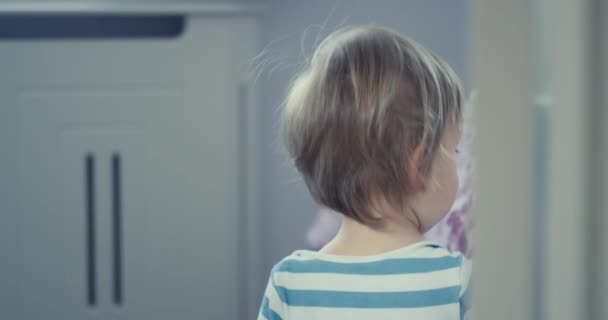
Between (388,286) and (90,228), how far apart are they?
0.73 meters

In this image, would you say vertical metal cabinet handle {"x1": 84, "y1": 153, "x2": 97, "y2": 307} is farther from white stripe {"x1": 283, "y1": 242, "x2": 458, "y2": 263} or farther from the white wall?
the white wall

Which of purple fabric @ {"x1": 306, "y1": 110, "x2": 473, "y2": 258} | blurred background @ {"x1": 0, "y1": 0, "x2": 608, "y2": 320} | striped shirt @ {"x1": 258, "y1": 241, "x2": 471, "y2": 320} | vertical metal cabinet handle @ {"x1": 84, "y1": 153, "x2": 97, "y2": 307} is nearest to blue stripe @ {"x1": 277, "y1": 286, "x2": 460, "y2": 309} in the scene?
striped shirt @ {"x1": 258, "y1": 241, "x2": 471, "y2": 320}

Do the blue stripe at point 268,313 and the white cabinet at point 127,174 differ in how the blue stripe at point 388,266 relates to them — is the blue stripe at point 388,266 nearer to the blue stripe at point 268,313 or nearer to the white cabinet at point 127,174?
the blue stripe at point 268,313

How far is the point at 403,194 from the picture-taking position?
741 millimetres

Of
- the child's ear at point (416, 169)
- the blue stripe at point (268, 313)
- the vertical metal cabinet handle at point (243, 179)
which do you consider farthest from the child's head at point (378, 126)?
the vertical metal cabinet handle at point (243, 179)

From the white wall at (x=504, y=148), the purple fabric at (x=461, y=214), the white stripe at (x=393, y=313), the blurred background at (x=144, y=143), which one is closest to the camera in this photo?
the white wall at (x=504, y=148)

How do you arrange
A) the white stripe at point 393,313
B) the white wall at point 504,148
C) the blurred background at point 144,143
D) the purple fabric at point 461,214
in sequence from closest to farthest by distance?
the white wall at point 504,148 → the white stripe at point 393,313 → the purple fabric at point 461,214 → the blurred background at point 144,143

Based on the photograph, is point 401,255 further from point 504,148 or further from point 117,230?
point 117,230

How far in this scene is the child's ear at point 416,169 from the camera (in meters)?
0.73

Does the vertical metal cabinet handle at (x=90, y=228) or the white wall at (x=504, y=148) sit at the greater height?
the white wall at (x=504, y=148)

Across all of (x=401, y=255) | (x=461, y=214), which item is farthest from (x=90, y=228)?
(x=401, y=255)

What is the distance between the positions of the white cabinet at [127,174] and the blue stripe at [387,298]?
1.99 feet

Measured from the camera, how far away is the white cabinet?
1.29 meters

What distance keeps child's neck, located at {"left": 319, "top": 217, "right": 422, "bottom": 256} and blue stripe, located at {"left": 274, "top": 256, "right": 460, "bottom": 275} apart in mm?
Answer: 16
